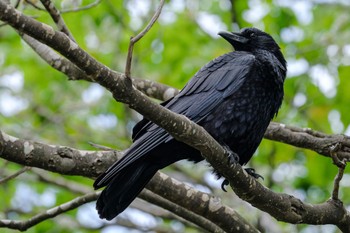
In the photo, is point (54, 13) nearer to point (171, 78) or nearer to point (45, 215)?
point (45, 215)

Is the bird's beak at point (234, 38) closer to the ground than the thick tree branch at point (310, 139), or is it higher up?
higher up

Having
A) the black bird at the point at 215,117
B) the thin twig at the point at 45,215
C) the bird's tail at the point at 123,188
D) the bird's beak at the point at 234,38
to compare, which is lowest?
the thin twig at the point at 45,215

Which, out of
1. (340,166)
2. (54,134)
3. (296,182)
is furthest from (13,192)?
(340,166)

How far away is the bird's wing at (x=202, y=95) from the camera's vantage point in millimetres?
4570

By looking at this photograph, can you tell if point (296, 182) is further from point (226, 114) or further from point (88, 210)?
point (226, 114)

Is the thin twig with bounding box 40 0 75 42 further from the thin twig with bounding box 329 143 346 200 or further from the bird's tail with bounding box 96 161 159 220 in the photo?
the thin twig with bounding box 329 143 346 200

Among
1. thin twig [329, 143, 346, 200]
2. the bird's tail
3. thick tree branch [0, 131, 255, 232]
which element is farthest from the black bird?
thin twig [329, 143, 346, 200]

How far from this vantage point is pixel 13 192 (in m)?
9.27

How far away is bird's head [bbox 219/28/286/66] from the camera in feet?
18.8

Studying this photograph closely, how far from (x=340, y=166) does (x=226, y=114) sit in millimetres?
947

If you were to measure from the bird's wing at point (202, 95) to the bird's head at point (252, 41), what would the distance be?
0.85 feet

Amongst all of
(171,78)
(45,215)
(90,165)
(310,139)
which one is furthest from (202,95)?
(171,78)

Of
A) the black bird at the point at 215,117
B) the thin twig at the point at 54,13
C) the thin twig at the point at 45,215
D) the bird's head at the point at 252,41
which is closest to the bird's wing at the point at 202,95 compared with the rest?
the black bird at the point at 215,117

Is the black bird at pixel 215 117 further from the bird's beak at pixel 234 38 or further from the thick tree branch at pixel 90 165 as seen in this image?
the bird's beak at pixel 234 38
